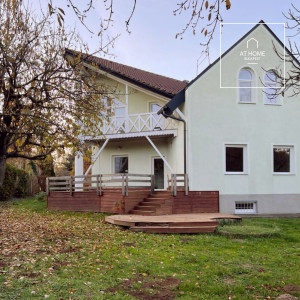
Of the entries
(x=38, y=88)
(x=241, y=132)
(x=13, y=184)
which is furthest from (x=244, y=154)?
(x=13, y=184)

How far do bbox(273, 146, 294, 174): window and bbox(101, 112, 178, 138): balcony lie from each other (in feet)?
15.7

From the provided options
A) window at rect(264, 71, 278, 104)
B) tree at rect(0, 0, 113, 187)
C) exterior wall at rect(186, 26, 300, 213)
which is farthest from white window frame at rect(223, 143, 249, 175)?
tree at rect(0, 0, 113, 187)

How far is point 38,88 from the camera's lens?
926cm

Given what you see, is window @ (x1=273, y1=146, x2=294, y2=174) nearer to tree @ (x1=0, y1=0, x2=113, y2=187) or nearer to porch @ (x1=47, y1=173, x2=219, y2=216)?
porch @ (x1=47, y1=173, x2=219, y2=216)

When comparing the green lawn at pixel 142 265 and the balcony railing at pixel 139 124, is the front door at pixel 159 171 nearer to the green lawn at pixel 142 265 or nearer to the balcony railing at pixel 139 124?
the balcony railing at pixel 139 124

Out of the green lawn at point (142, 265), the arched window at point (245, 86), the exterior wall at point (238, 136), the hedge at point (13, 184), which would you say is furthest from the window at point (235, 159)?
the hedge at point (13, 184)

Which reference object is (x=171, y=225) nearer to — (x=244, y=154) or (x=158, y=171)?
(x=244, y=154)

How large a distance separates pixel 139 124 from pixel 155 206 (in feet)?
15.1

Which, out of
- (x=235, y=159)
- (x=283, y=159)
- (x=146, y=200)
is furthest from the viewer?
(x=283, y=159)

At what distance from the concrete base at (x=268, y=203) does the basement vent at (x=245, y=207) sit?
24cm

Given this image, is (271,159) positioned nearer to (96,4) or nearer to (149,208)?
(149,208)

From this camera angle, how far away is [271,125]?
1554 cm

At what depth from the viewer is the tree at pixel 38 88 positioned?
29.3ft

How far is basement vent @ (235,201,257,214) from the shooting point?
1516 centimetres
